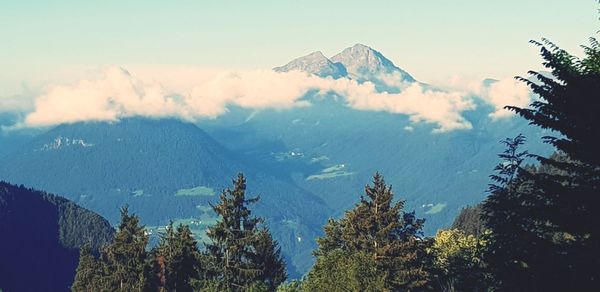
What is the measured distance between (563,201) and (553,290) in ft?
8.05

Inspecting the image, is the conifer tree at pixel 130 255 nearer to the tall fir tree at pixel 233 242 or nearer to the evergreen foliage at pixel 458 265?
the tall fir tree at pixel 233 242

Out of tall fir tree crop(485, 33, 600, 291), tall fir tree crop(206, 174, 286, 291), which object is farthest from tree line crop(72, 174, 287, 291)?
tall fir tree crop(485, 33, 600, 291)

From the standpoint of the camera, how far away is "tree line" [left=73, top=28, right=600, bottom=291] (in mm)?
21656

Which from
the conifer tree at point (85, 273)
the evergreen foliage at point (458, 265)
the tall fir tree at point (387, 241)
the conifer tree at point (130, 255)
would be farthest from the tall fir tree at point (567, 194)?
the conifer tree at point (85, 273)

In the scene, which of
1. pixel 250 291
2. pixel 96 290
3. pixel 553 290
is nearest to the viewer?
pixel 553 290

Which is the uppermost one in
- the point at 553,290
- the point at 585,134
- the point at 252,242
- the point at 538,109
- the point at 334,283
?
the point at 252,242

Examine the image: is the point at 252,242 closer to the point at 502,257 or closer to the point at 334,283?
the point at 334,283

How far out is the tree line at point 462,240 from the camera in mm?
21656

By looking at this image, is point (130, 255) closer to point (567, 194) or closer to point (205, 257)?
point (205, 257)

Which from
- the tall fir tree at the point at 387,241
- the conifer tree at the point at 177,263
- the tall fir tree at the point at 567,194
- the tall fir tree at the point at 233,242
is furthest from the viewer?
the conifer tree at the point at 177,263

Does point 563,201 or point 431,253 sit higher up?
point 431,253

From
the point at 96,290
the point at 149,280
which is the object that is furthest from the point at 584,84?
the point at 96,290

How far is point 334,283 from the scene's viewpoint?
2505 inches

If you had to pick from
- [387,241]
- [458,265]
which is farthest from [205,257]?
[458,265]
